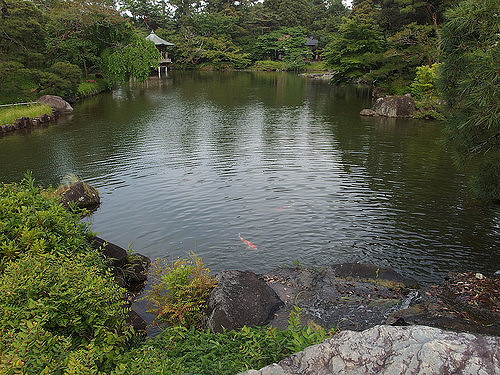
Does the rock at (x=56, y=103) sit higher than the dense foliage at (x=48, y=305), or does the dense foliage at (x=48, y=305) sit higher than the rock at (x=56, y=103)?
the rock at (x=56, y=103)

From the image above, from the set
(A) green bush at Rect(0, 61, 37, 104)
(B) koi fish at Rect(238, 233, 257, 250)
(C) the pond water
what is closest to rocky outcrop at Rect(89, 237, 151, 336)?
(C) the pond water

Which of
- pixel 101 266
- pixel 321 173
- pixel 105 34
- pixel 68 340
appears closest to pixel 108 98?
pixel 105 34

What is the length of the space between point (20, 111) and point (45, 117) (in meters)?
1.88

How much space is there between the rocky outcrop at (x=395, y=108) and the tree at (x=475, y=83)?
69.8ft

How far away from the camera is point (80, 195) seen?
1427cm

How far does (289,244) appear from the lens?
38.3 ft

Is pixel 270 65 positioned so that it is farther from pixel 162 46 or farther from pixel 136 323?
pixel 136 323

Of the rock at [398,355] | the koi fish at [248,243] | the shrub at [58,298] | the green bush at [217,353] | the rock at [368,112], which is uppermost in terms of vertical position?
the rock at [368,112]

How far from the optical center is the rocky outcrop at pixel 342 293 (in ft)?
25.8

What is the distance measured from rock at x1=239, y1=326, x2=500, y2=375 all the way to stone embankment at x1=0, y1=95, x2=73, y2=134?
29.0 m

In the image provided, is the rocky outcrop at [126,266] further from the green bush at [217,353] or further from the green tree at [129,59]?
the green tree at [129,59]

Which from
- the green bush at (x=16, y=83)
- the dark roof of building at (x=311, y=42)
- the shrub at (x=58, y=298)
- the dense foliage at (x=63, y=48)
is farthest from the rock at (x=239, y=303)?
the dark roof of building at (x=311, y=42)

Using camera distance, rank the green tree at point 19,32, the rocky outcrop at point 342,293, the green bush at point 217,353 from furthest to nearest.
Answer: the green tree at point 19,32 < the rocky outcrop at point 342,293 < the green bush at point 217,353

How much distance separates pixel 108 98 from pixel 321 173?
3143 cm
